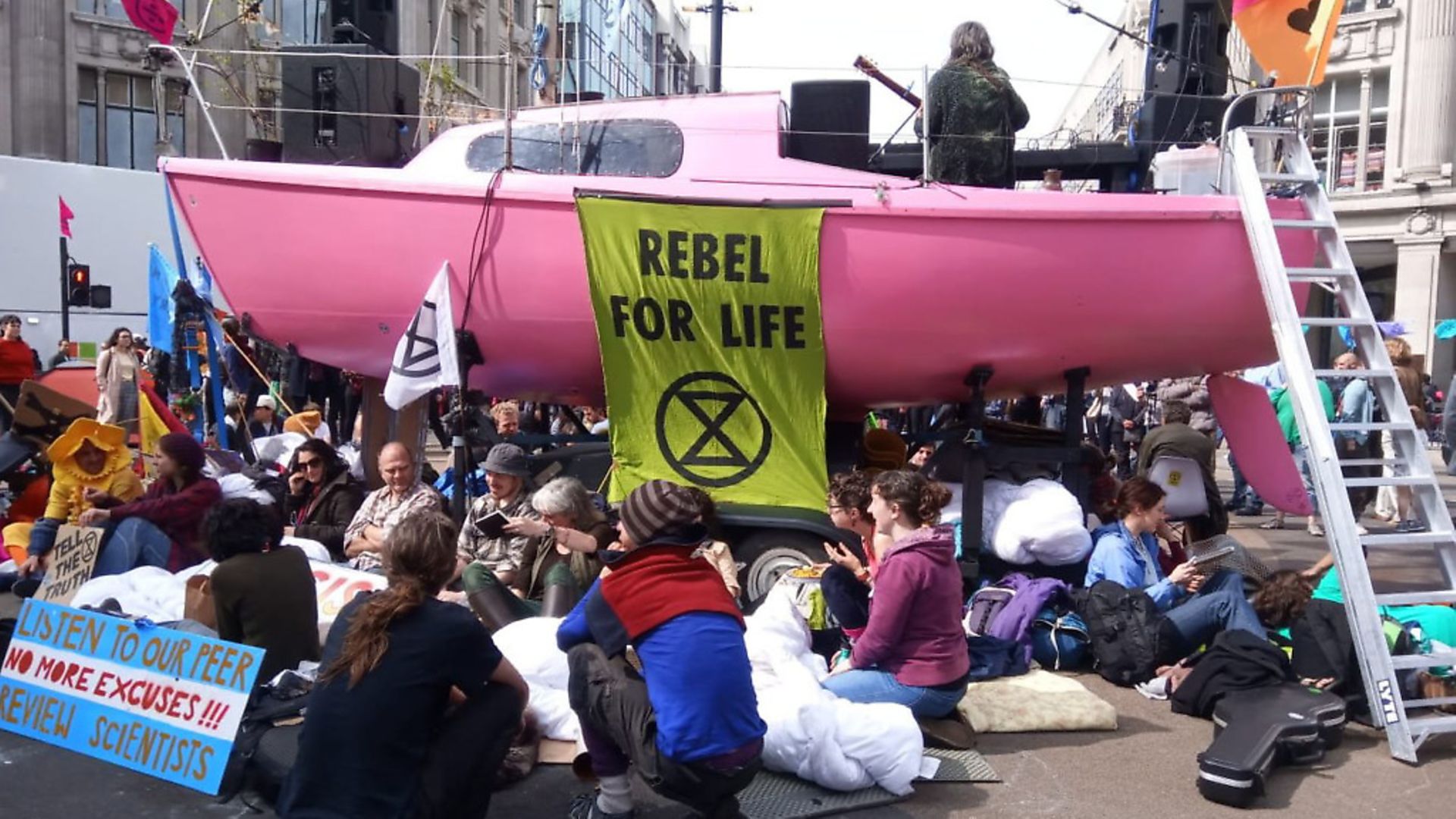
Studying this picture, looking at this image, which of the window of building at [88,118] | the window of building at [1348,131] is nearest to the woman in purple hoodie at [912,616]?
the window of building at [1348,131]

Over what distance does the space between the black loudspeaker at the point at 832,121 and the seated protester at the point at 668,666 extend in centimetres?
351

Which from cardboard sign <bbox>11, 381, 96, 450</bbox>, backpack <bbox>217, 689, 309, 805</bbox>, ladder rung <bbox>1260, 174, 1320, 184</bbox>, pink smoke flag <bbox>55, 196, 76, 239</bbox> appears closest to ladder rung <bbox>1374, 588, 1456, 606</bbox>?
ladder rung <bbox>1260, 174, 1320, 184</bbox>

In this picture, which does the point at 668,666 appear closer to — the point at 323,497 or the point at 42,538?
the point at 323,497

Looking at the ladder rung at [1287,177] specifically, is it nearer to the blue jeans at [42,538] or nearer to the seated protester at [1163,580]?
the seated protester at [1163,580]

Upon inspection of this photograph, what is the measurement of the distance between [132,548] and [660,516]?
3.48 metres

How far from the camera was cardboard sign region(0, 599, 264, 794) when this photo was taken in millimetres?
4180

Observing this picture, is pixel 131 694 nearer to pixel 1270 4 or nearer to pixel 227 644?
pixel 227 644

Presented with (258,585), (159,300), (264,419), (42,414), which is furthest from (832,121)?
(264,419)

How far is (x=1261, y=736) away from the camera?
177 inches

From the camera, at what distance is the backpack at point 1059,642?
575 centimetres

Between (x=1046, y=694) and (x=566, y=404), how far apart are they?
393 cm

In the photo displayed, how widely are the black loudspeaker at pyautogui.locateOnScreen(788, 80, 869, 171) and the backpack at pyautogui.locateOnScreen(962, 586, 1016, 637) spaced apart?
7.99 ft

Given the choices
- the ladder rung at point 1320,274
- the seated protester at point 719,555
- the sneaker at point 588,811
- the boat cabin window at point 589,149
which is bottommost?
the sneaker at point 588,811

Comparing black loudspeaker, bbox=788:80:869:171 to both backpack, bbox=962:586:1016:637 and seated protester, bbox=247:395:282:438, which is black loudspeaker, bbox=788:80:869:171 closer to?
backpack, bbox=962:586:1016:637
